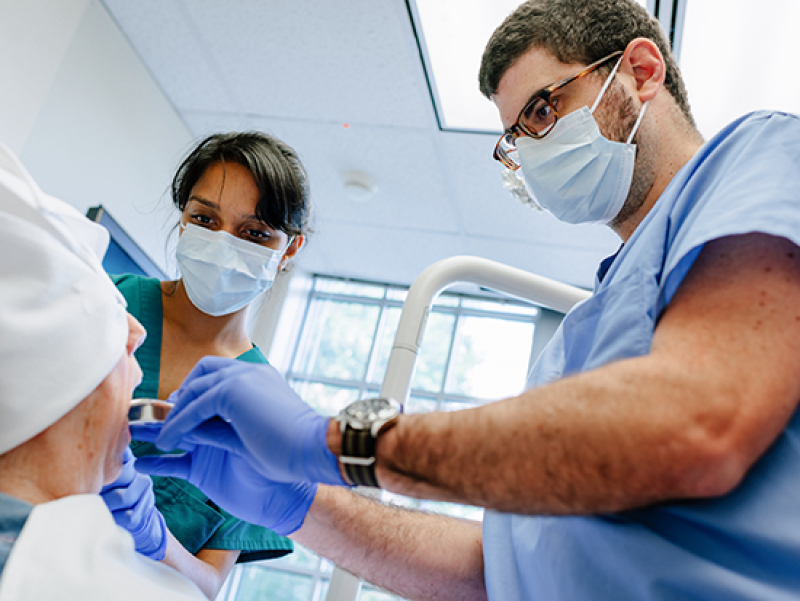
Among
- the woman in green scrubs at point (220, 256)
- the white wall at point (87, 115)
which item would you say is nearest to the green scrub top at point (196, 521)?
the woman in green scrubs at point (220, 256)

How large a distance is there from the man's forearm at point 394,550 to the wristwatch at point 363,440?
478mm

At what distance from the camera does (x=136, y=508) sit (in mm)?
1047

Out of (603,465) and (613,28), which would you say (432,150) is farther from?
(603,465)

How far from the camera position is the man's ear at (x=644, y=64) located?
4.68 feet

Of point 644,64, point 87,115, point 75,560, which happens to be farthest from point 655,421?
point 87,115

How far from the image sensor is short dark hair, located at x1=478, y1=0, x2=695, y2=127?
4.79 feet

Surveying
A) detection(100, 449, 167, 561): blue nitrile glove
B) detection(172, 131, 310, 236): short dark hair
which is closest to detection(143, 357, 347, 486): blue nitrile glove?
detection(100, 449, 167, 561): blue nitrile glove

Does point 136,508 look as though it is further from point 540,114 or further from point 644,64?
point 644,64

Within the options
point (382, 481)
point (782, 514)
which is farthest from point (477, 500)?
point (782, 514)

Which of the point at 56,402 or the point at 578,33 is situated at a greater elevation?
the point at 578,33

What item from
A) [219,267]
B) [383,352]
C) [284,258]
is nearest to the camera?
[219,267]

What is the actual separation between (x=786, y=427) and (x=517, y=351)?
5256 millimetres

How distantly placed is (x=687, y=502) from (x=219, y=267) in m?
1.24

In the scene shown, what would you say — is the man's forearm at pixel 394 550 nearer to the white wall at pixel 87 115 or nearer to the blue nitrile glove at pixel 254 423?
the blue nitrile glove at pixel 254 423
